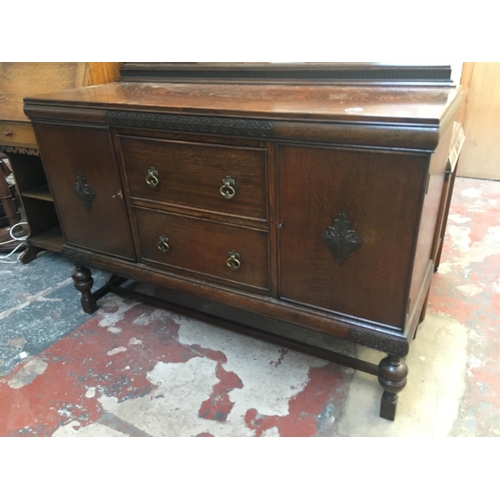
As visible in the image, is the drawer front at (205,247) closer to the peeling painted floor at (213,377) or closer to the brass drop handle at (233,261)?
the brass drop handle at (233,261)

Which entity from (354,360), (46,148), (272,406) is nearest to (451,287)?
(354,360)

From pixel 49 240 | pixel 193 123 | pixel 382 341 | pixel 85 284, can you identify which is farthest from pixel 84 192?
pixel 382 341

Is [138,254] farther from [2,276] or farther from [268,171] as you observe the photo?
[2,276]

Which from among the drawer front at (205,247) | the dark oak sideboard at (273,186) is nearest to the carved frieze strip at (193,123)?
the dark oak sideboard at (273,186)

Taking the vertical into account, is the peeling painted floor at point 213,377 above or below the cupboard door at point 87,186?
below

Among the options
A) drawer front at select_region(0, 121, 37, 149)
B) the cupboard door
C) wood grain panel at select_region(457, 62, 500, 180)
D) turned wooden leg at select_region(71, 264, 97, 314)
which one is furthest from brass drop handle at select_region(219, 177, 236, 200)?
wood grain panel at select_region(457, 62, 500, 180)

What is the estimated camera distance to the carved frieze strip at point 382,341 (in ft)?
4.29

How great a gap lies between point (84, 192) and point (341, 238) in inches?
41.4

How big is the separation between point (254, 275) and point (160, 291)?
0.87 metres

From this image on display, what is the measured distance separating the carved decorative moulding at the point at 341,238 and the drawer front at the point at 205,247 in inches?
8.7

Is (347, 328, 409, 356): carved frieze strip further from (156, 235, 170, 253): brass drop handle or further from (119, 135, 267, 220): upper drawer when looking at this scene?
(156, 235, 170, 253): brass drop handle

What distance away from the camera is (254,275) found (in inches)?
59.3

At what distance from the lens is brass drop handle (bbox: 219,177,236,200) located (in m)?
1.38

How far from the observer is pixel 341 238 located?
1.27m
